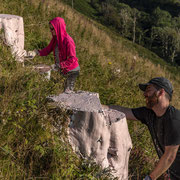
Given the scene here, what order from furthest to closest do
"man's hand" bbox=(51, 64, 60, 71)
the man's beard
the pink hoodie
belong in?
"man's hand" bbox=(51, 64, 60, 71), the pink hoodie, the man's beard

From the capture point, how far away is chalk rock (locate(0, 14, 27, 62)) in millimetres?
3702

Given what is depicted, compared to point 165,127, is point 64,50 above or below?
above

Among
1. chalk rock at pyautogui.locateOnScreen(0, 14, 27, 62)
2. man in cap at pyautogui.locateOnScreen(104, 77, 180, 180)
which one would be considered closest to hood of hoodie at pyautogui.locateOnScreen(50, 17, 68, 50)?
chalk rock at pyautogui.locateOnScreen(0, 14, 27, 62)

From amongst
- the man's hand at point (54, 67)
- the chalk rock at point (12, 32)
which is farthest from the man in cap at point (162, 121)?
the chalk rock at point (12, 32)

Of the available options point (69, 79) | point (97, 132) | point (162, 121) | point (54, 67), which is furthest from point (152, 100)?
point (54, 67)

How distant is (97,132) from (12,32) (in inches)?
102

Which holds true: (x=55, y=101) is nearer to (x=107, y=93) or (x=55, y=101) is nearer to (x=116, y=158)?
(x=116, y=158)

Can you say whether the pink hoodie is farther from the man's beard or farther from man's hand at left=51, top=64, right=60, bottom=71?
the man's beard

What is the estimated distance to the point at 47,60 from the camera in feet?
18.4

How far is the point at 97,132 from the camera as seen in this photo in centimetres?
233

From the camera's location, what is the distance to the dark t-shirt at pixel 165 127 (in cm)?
231

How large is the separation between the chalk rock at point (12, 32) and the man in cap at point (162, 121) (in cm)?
200

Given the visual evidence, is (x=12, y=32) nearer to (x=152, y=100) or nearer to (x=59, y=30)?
(x=59, y=30)

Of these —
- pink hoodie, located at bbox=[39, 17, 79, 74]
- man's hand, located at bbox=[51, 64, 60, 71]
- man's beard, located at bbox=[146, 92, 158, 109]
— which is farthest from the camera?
man's hand, located at bbox=[51, 64, 60, 71]
